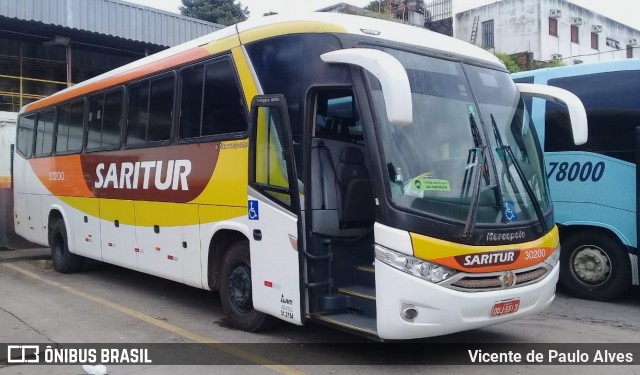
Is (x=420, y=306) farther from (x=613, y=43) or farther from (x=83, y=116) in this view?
(x=613, y=43)

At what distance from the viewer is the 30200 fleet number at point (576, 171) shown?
8148mm

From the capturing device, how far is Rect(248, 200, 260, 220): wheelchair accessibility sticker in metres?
6.20

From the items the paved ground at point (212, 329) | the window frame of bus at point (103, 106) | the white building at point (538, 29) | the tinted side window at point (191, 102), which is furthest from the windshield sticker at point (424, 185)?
the white building at point (538, 29)

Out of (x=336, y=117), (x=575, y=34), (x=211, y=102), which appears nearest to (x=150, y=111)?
(x=211, y=102)

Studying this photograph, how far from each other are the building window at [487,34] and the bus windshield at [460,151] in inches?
1183

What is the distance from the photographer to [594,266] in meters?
8.23

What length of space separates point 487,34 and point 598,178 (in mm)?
28316

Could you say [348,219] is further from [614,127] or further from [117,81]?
[117,81]

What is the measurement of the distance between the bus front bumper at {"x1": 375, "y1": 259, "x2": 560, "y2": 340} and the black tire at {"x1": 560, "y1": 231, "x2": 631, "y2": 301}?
3.72m

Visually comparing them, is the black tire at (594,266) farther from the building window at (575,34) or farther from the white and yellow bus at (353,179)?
the building window at (575,34)

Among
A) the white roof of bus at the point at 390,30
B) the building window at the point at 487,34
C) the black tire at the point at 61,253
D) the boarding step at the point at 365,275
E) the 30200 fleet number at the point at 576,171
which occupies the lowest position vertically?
the black tire at the point at 61,253

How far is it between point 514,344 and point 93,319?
494 centimetres

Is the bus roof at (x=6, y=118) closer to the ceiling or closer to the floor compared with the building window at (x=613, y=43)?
closer to the floor

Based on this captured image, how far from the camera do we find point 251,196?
6266 mm
